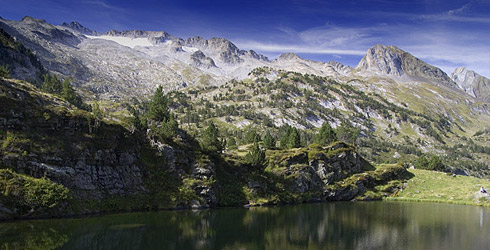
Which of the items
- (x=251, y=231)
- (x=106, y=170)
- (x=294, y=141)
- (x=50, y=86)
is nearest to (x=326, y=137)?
(x=294, y=141)

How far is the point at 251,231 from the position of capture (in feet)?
203

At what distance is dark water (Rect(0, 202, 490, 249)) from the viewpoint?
166 ft

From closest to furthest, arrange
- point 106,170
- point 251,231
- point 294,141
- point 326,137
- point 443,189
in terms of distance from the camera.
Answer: point 251,231 < point 106,170 < point 443,189 < point 294,141 < point 326,137

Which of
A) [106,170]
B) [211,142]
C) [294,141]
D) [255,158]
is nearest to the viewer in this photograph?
[106,170]

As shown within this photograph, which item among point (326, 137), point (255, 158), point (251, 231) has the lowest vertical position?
point (251, 231)

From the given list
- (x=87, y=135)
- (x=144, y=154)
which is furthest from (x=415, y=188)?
(x=87, y=135)

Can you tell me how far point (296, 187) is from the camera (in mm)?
118000

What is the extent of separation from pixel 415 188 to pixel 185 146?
305ft

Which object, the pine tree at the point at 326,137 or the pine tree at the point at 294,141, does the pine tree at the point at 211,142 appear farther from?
the pine tree at the point at 326,137

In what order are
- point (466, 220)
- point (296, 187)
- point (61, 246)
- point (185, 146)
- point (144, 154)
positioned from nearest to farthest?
point (61, 246) < point (466, 220) < point (144, 154) < point (185, 146) < point (296, 187)

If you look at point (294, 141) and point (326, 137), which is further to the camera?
point (326, 137)

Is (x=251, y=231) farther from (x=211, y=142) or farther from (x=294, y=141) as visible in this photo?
(x=294, y=141)

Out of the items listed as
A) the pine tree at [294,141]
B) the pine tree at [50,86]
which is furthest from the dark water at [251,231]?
the pine tree at [50,86]

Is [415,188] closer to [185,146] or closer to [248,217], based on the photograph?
[248,217]
